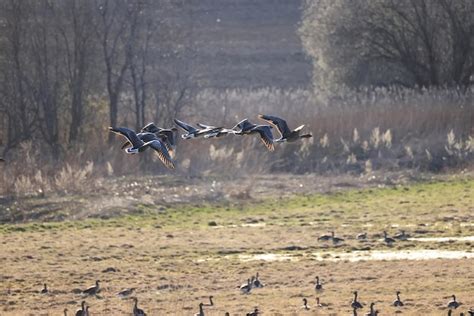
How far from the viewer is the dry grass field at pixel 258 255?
19609mm

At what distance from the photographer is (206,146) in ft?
126

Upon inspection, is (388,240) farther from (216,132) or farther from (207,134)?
(216,132)

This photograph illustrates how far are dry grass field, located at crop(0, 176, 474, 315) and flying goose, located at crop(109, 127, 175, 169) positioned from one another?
14.0ft

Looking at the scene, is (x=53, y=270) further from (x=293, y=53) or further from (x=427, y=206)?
(x=293, y=53)

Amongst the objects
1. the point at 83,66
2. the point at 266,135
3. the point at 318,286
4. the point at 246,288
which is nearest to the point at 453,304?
the point at 318,286

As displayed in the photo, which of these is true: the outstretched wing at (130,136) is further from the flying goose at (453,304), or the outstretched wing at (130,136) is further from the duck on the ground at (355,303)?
the flying goose at (453,304)

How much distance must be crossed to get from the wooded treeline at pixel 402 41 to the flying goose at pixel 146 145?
3312 cm

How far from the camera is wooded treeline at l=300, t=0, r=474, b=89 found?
4759cm

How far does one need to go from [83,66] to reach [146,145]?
91.7 ft

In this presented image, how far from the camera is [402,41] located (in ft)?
159

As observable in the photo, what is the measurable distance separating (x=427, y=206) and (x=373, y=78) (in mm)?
18894

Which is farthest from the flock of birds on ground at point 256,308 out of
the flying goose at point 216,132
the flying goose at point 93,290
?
the flying goose at point 216,132

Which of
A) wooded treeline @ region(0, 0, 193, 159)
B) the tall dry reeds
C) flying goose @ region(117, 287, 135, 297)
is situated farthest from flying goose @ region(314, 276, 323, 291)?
wooded treeline @ region(0, 0, 193, 159)

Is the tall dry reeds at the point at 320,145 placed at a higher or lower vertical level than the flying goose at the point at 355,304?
higher
